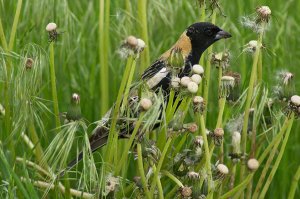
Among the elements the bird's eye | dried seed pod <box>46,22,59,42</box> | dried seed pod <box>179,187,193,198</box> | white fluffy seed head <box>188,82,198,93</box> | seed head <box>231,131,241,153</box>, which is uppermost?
dried seed pod <box>46,22,59,42</box>

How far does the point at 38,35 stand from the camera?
398 centimetres

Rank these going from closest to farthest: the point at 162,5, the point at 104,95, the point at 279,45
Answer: the point at 104,95, the point at 162,5, the point at 279,45

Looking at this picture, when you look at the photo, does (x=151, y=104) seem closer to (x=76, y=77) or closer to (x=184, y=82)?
(x=184, y=82)

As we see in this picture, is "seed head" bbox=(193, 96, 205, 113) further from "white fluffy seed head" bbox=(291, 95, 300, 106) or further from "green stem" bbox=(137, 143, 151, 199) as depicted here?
"white fluffy seed head" bbox=(291, 95, 300, 106)

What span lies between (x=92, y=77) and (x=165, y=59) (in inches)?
36.4

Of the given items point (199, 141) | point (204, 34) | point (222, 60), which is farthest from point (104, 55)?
point (199, 141)

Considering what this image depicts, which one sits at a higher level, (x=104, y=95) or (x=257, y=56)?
(x=257, y=56)

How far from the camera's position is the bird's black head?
3.41 meters

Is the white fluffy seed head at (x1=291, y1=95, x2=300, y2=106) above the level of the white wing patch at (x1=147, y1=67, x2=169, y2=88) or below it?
above

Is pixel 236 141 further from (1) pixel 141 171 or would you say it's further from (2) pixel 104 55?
(2) pixel 104 55

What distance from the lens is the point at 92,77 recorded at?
3998 mm

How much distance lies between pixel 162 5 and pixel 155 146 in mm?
1216

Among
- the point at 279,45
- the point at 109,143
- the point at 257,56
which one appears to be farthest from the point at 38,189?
the point at 279,45

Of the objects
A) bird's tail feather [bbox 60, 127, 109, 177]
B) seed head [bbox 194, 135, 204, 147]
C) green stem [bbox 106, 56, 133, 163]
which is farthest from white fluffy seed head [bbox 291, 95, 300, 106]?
bird's tail feather [bbox 60, 127, 109, 177]
